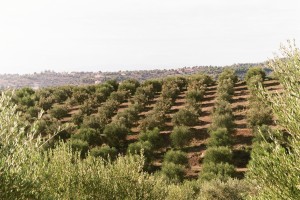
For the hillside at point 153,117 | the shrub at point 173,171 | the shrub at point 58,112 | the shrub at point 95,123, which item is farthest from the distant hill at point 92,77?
the shrub at point 173,171

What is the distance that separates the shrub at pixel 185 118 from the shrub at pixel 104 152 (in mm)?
11425

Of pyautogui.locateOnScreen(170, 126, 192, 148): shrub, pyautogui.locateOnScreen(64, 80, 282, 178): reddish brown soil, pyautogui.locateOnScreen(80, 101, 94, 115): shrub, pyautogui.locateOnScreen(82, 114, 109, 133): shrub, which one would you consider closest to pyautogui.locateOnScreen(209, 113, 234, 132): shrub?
pyautogui.locateOnScreen(64, 80, 282, 178): reddish brown soil

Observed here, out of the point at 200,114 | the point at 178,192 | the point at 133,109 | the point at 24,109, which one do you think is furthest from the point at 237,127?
the point at 24,109

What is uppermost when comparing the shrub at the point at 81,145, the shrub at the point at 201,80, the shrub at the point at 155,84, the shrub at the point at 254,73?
the shrub at the point at 254,73

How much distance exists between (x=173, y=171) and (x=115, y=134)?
543 inches

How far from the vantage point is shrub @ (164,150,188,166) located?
4550 cm

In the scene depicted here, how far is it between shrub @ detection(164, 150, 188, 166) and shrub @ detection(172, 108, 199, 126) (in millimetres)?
9770

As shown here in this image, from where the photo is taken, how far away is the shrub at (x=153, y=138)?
5112 cm

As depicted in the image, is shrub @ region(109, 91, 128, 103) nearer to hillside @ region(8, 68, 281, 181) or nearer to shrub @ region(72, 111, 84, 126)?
hillside @ region(8, 68, 281, 181)

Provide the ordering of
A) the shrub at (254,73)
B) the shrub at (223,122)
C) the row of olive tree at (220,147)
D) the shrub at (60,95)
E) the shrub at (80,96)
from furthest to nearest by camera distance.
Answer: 1. the shrub at (60,95)
2. the shrub at (254,73)
3. the shrub at (80,96)
4. the shrub at (223,122)
5. the row of olive tree at (220,147)

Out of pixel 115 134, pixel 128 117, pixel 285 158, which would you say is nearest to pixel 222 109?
pixel 128 117

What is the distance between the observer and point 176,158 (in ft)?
150

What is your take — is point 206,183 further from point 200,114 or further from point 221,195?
point 200,114

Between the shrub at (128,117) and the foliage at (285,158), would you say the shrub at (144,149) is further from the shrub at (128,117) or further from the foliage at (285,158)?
the foliage at (285,158)
